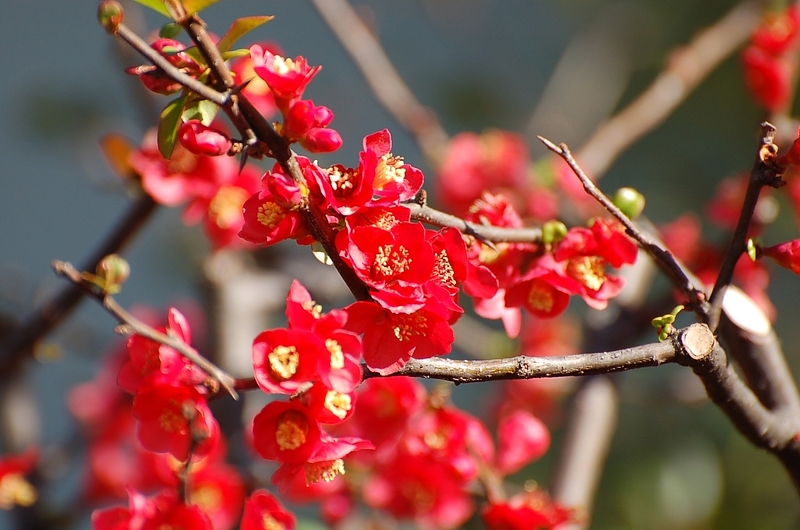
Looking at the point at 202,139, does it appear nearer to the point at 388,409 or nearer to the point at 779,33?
the point at 388,409

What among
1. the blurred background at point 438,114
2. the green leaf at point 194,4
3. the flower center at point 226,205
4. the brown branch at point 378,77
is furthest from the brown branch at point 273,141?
the blurred background at point 438,114

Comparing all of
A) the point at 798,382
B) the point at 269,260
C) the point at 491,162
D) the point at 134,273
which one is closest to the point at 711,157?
the point at 798,382

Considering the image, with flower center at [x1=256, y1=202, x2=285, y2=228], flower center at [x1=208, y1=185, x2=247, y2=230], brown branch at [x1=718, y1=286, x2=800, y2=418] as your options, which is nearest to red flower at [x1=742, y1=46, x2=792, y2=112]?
brown branch at [x1=718, y1=286, x2=800, y2=418]

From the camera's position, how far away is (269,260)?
159 cm

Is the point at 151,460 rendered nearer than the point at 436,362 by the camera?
No

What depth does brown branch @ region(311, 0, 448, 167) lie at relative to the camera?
4.97 feet

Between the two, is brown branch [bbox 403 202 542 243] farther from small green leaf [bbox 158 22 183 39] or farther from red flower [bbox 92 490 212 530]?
red flower [bbox 92 490 212 530]

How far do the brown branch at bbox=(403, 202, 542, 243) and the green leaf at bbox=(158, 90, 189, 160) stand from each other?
0.19 metres

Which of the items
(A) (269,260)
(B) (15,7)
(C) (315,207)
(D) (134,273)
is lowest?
(C) (315,207)

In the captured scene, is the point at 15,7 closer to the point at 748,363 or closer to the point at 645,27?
the point at 645,27

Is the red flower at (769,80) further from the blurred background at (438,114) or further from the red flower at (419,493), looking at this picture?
the blurred background at (438,114)

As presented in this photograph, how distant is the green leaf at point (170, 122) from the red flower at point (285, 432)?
0.22 metres

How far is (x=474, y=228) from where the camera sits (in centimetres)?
68

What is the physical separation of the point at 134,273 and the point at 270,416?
2019 millimetres
